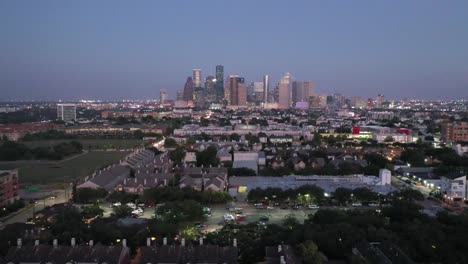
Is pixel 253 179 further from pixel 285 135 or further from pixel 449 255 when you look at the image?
pixel 285 135

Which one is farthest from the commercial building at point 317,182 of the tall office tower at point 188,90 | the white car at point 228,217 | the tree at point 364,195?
the tall office tower at point 188,90

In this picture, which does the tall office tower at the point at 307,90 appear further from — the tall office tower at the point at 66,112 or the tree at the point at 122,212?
the tree at the point at 122,212

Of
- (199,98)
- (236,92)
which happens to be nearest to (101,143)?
(236,92)

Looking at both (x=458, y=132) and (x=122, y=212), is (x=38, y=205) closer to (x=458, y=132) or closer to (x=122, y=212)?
(x=122, y=212)

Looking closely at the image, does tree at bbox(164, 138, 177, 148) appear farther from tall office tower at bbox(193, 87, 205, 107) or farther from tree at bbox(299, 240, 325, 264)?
tall office tower at bbox(193, 87, 205, 107)

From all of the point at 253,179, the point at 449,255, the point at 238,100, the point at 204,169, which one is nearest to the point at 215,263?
the point at 449,255
